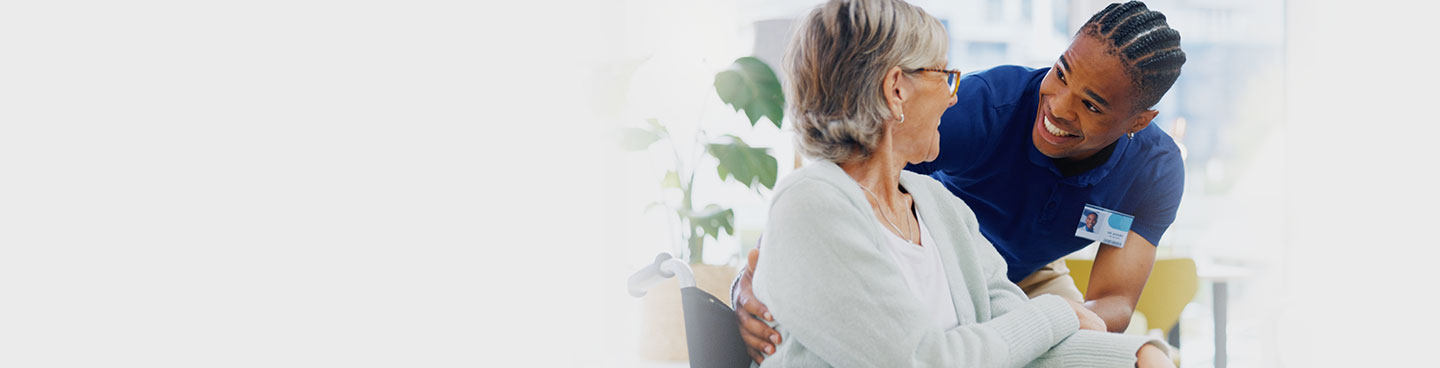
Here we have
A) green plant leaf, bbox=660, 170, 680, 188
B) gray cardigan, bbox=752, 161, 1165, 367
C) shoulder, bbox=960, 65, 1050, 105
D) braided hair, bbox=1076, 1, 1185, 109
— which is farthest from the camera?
green plant leaf, bbox=660, 170, 680, 188

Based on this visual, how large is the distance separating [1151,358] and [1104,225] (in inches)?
23.1

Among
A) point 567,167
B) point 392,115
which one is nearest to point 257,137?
point 392,115

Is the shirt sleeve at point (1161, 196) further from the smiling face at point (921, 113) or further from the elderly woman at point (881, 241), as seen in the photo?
the smiling face at point (921, 113)

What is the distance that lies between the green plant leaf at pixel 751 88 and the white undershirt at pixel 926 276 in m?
1.56

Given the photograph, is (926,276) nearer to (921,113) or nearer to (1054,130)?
(921,113)

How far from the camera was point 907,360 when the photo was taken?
988 millimetres

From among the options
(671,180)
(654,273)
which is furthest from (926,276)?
(671,180)

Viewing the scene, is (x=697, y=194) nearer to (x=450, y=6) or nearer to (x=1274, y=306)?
(x=450, y=6)

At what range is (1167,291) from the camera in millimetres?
2328

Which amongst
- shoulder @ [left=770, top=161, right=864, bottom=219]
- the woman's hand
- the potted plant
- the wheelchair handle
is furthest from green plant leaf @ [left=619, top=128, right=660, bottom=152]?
the woman's hand

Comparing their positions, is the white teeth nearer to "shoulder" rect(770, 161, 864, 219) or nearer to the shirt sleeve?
the shirt sleeve

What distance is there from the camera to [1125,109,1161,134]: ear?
61.3 inches

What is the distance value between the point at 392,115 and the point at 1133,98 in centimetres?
135

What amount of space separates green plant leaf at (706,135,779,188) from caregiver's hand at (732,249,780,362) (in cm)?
161
